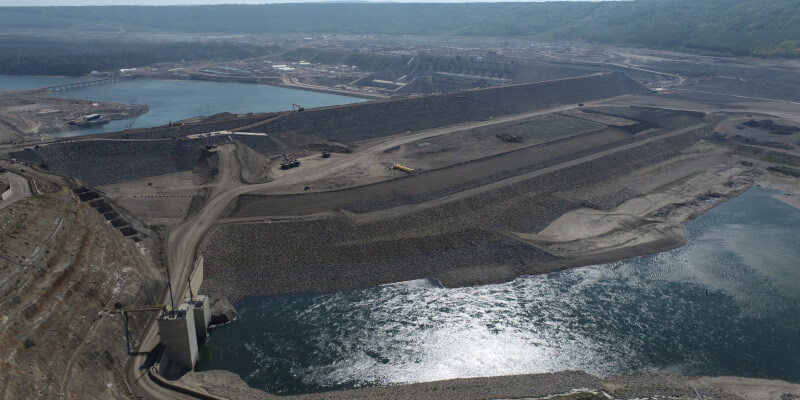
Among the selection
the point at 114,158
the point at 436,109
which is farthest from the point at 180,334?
the point at 436,109

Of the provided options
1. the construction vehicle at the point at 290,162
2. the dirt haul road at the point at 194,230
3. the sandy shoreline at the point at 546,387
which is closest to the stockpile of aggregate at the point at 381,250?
the dirt haul road at the point at 194,230

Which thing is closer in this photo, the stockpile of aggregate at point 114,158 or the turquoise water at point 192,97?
the stockpile of aggregate at point 114,158

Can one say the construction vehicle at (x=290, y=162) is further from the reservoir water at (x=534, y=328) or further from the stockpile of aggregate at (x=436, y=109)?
the reservoir water at (x=534, y=328)

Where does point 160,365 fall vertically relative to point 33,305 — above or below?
below

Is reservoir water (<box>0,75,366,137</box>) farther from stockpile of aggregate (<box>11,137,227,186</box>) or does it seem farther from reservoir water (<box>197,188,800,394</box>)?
reservoir water (<box>197,188,800,394</box>)

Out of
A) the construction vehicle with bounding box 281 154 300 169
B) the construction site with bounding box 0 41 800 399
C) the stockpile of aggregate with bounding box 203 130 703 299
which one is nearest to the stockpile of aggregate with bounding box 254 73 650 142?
the construction site with bounding box 0 41 800 399

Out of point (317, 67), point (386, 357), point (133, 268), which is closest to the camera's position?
point (386, 357)

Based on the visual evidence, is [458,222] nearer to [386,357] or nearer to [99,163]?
[386,357]

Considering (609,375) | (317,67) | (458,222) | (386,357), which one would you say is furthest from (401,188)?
(317,67)
